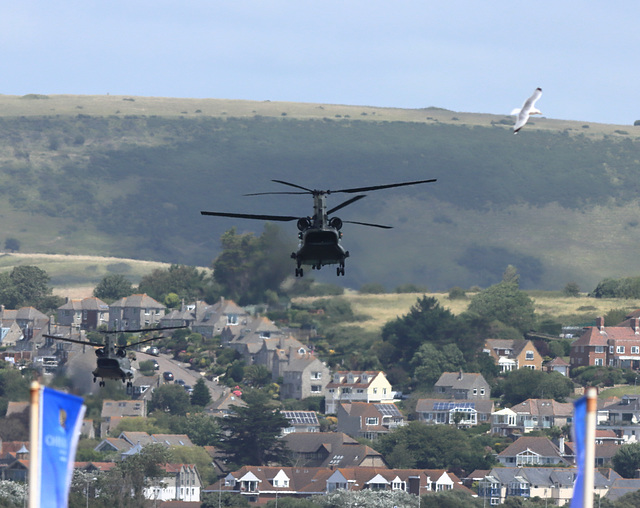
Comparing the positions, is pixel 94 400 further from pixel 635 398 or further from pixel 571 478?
pixel 635 398

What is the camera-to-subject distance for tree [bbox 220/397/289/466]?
18100cm

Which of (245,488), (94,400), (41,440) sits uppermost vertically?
(41,440)

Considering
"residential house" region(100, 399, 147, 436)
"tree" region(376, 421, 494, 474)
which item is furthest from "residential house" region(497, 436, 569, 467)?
"residential house" region(100, 399, 147, 436)

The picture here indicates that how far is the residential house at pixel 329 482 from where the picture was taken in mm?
163875

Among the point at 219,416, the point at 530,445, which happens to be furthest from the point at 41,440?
the point at 219,416

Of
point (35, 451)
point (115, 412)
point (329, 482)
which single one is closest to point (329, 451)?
point (329, 482)

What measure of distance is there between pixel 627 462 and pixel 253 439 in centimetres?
3988

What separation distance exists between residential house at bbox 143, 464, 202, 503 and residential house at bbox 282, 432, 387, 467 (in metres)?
18.2

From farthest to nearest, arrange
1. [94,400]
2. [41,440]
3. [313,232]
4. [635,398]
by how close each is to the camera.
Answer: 1. [635,398]
2. [94,400]
3. [313,232]
4. [41,440]

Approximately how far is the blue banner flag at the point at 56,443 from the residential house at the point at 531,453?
6191 inches

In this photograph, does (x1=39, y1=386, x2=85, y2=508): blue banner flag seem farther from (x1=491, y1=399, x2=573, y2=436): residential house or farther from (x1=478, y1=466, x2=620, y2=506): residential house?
(x1=491, y1=399, x2=573, y2=436): residential house

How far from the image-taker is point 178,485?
533ft

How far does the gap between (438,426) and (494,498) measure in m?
24.2

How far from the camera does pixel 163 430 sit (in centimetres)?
19250
